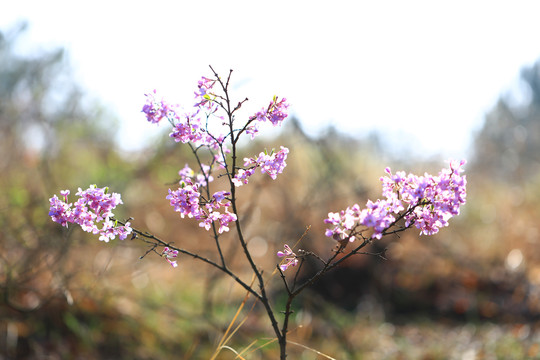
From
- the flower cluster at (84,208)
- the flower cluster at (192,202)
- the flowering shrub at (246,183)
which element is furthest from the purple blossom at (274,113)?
the flower cluster at (84,208)

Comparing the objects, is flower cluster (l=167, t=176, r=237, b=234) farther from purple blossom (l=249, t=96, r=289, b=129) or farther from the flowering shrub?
purple blossom (l=249, t=96, r=289, b=129)

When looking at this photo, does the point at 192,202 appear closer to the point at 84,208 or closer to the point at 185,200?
the point at 185,200

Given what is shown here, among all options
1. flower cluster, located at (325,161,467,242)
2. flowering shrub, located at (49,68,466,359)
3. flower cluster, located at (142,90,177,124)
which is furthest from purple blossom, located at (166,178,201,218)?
flower cluster, located at (325,161,467,242)

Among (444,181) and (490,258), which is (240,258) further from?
(444,181)

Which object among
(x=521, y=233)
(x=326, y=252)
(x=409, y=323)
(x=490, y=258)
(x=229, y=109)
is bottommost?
(x=229, y=109)

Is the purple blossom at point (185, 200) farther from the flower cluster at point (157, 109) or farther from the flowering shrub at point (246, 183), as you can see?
the flower cluster at point (157, 109)

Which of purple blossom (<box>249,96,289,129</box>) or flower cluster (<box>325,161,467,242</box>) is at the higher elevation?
purple blossom (<box>249,96,289,129</box>)

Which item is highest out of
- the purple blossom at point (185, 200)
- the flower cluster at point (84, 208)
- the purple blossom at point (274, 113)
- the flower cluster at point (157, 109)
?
the purple blossom at point (274, 113)

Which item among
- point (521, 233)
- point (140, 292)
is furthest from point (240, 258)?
point (521, 233)
